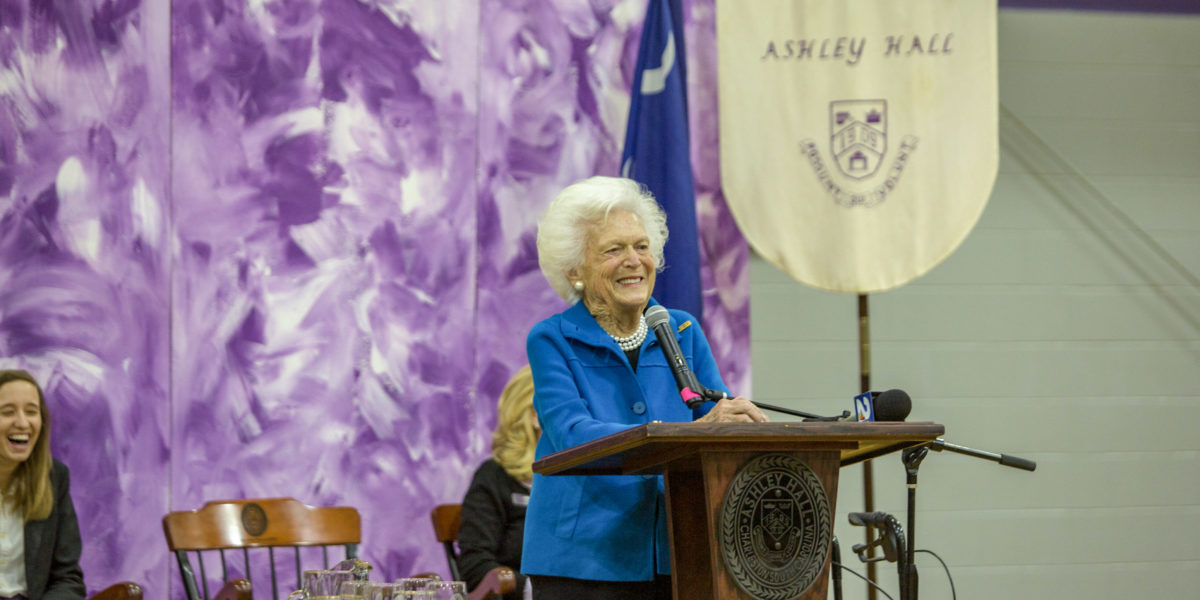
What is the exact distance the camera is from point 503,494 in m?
3.95

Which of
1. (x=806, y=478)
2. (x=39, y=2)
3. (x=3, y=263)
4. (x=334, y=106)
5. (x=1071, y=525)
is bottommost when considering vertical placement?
(x=1071, y=525)

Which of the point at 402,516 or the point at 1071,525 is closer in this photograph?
the point at 402,516

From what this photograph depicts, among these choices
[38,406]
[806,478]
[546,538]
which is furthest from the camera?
[38,406]

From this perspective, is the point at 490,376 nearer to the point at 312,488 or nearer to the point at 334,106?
the point at 312,488

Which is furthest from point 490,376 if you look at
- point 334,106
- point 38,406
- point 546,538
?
point 546,538

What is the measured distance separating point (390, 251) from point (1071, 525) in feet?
9.85

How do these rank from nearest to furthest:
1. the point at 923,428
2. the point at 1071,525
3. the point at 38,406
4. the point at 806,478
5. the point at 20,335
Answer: the point at 923,428, the point at 806,478, the point at 38,406, the point at 20,335, the point at 1071,525

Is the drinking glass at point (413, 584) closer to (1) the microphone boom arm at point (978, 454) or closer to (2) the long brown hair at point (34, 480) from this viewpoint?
(1) the microphone boom arm at point (978, 454)

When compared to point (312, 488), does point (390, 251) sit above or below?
above

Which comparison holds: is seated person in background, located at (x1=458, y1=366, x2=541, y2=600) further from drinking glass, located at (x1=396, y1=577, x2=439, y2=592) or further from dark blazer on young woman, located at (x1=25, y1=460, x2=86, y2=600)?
drinking glass, located at (x1=396, y1=577, x2=439, y2=592)

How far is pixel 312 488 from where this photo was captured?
4262 millimetres

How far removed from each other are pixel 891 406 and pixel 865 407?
54mm

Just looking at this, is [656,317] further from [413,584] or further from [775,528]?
[413,584]

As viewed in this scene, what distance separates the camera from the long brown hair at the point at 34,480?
3590mm
